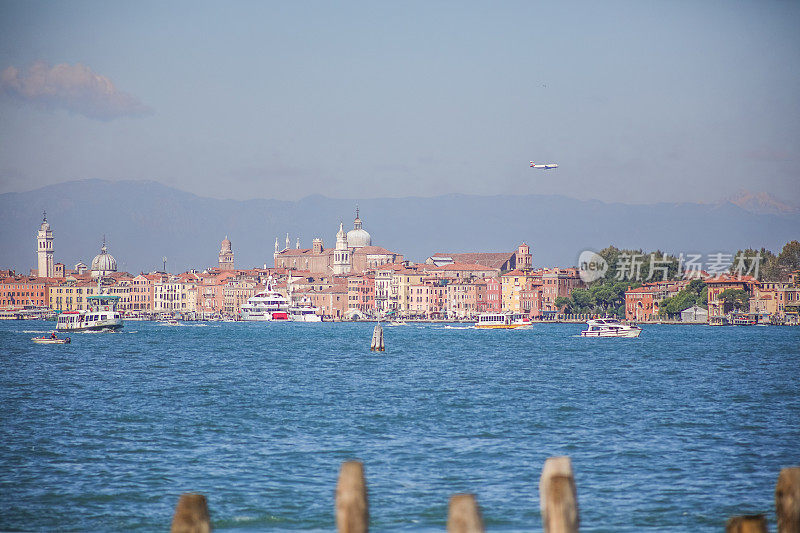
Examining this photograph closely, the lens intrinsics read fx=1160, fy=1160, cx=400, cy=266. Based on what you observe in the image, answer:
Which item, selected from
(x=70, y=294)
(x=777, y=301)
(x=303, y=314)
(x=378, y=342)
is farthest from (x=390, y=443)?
(x=70, y=294)

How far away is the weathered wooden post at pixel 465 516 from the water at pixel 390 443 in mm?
6619

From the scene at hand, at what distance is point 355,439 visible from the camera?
19.5 meters

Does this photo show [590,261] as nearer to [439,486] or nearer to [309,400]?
[309,400]

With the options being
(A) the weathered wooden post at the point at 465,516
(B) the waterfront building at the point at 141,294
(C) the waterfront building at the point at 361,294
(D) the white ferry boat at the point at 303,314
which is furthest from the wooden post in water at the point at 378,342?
(B) the waterfront building at the point at 141,294

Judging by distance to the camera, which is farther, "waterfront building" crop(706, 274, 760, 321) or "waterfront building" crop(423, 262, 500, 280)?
A: "waterfront building" crop(423, 262, 500, 280)

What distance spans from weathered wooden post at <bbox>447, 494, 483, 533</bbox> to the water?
261 inches

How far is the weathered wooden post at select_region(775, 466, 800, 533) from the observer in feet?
20.0

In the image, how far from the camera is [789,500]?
6.21 meters

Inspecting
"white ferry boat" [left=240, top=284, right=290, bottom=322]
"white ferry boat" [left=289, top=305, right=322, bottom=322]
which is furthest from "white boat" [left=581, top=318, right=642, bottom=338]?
"white ferry boat" [left=240, top=284, right=290, bottom=322]

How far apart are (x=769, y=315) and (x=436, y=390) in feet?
328

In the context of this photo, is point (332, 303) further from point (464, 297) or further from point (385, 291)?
point (464, 297)

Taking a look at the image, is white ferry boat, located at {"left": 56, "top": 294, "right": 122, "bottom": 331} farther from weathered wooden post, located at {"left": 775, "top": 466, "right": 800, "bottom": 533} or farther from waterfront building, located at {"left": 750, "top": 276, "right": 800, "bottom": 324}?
weathered wooden post, located at {"left": 775, "top": 466, "right": 800, "bottom": 533}

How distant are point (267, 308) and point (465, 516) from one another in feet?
511

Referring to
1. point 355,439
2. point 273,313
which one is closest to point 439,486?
point 355,439
